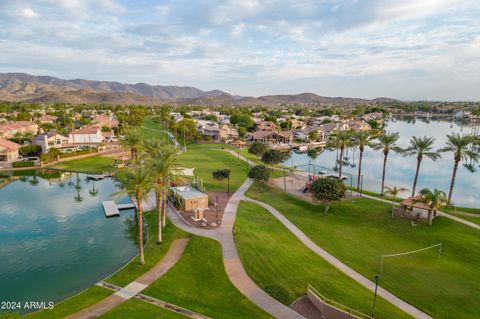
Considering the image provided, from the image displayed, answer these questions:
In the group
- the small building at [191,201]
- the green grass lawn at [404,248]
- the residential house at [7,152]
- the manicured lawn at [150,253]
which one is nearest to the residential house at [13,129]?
the residential house at [7,152]

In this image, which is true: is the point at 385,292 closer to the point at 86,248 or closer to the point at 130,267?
the point at 130,267

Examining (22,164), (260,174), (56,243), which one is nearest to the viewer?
(56,243)

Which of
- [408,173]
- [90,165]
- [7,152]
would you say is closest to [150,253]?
[90,165]

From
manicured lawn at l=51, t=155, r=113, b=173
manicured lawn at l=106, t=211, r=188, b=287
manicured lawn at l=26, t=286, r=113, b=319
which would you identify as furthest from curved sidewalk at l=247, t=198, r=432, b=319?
manicured lawn at l=51, t=155, r=113, b=173

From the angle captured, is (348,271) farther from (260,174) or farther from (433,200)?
(260,174)

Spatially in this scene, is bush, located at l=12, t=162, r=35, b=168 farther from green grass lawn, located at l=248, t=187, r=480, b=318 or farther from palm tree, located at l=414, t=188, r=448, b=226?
palm tree, located at l=414, t=188, r=448, b=226

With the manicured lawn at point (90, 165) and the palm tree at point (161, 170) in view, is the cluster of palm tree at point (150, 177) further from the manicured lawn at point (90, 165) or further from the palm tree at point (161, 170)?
the manicured lawn at point (90, 165)
